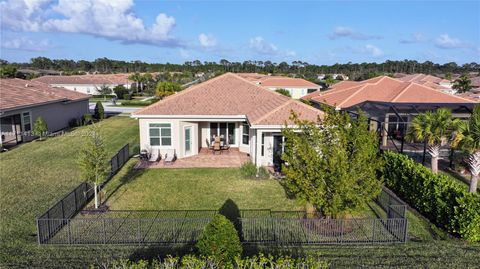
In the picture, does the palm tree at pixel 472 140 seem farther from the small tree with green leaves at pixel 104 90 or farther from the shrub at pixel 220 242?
the small tree with green leaves at pixel 104 90

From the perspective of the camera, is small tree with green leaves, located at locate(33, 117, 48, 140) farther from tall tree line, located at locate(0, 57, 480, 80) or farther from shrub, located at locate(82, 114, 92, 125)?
tall tree line, located at locate(0, 57, 480, 80)

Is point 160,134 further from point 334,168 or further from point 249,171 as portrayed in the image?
point 334,168

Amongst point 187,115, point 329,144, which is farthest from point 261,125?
point 329,144

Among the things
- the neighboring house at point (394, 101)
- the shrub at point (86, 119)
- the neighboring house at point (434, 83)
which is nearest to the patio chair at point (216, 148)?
the neighboring house at point (394, 101)

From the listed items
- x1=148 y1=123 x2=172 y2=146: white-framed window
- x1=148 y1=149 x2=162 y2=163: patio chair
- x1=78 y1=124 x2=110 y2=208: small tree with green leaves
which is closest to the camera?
x1=78 y1=124 x2=110 y2=208: small tree with green leaves

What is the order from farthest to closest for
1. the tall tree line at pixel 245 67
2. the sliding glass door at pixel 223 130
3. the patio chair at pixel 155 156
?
the tall tree line at pixel 245 67 < the sliding glass door at pixel 223 130 < the patio chair at pixel 155 156

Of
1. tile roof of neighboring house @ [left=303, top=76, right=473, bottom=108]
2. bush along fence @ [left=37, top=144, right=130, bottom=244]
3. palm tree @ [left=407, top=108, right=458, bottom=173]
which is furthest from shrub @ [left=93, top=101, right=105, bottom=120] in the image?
palm tree @ [left=407, top=108, right=458, bottom=173]

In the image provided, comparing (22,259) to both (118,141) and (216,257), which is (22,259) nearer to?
(216,257)
